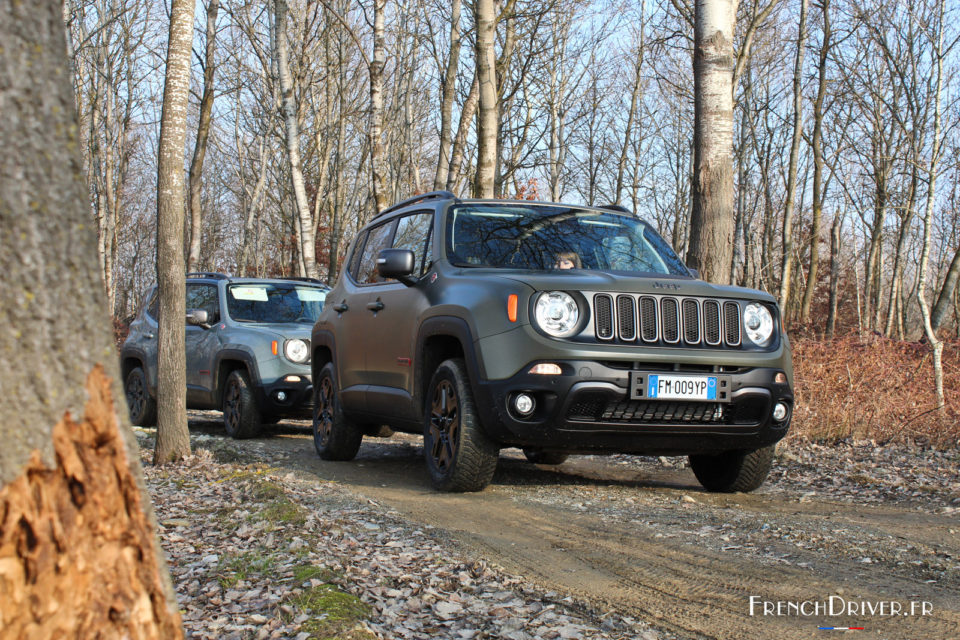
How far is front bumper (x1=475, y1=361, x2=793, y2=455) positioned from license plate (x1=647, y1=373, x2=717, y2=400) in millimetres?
46

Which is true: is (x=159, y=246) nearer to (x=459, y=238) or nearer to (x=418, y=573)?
(x=459, y=238)

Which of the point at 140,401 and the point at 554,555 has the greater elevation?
the point at 140,401

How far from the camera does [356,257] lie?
8469 mm

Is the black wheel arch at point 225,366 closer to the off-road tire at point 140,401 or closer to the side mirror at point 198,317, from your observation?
the side mirror at point 198,317

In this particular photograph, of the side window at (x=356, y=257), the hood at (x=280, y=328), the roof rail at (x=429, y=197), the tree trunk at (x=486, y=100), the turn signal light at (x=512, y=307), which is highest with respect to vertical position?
the tree trunk at (x=486, y=100)

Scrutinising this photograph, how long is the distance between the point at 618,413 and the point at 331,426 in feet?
10.9

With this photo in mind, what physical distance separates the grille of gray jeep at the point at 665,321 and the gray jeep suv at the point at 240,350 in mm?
5382

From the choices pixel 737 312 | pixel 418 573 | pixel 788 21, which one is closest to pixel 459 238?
pixel 737 312

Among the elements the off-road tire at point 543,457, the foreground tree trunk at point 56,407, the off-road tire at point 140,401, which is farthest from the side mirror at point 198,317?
the foreground tree trunk at point 56,407

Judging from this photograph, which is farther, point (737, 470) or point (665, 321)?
point (737, 470)

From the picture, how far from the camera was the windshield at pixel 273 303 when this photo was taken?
1128 cm

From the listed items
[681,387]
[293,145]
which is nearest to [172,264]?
[681,387]

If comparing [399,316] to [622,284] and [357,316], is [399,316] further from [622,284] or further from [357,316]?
→ [622,284]

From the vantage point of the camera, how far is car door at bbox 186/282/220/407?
36.2 feet
